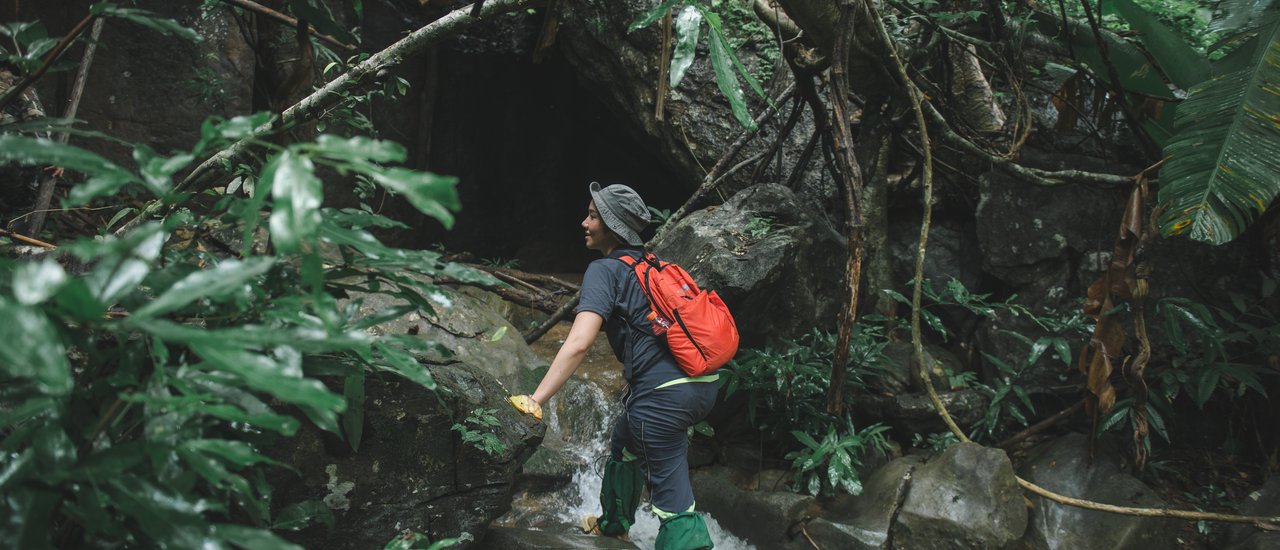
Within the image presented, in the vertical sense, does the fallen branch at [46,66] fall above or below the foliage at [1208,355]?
above

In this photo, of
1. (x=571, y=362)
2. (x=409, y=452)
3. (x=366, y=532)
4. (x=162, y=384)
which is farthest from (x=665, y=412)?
(x=162, y=384)

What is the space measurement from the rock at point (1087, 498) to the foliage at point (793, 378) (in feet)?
3.98

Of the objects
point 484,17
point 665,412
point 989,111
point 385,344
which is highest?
point 484,17

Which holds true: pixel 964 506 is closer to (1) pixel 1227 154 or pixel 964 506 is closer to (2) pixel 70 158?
(1) pixel 1227 154

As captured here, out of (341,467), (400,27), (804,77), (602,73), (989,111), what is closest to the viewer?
(341,467)

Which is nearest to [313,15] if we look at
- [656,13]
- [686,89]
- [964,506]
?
[656,13]

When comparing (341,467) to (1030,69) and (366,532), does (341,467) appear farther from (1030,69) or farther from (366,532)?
(1030,69)

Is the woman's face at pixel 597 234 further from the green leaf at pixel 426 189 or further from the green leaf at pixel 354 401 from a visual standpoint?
the green leaf at pixel 426 189

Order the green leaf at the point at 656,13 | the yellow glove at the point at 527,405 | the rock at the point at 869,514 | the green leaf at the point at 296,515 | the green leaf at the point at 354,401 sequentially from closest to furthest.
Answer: the green leaf at the point at 354,401, the green leaf at the point at 296,515, the green leaf at the point at 656,13, the yellow glove at the point at 527,405, the rock at the point at 869,514

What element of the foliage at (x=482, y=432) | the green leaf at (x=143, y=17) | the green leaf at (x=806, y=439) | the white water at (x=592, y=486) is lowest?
the white water at (x=592, y=486)

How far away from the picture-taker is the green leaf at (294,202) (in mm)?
1168

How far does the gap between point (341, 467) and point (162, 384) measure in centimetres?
149

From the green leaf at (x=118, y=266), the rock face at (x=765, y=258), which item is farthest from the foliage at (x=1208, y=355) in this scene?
the green leaf at (x=118, y=266)

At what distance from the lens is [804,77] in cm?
453
